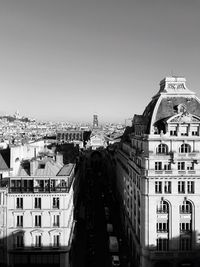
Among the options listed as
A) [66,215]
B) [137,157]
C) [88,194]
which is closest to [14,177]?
[66,215]

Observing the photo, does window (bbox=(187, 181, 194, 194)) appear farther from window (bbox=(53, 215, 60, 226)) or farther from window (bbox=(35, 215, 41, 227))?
window (bbox=(35, 215, 41, 227))

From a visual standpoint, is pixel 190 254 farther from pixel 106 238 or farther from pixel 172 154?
pixel 106 238

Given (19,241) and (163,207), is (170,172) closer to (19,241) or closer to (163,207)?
(163,207)

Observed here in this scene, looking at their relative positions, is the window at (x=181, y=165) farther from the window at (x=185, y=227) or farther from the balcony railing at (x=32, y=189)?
the balcony railing at (x=32, y=189)

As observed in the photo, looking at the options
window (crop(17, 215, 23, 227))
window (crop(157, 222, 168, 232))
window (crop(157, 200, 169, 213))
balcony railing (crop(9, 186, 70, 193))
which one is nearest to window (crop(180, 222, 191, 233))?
window (crop(157, 222, 168, 232))

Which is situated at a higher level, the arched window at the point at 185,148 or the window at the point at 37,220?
the arched window at the point at 185,148

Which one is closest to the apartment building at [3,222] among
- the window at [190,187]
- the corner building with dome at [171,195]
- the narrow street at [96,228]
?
the narrow street at [96,228]
